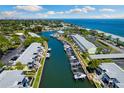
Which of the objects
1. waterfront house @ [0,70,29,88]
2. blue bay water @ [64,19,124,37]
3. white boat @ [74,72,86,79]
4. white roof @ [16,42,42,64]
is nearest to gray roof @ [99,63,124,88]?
white boat @ [74,72,86,79]

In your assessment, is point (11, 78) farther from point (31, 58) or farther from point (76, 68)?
point (76, 68)

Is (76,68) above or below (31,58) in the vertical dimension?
below

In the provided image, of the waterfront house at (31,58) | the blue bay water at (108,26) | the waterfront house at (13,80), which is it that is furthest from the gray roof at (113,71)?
the blue bay water at (108,26)

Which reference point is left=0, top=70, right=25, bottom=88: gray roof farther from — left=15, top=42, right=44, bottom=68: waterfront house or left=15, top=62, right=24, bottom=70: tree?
left=15, top=42, right=44, bottom=68: waterfront house

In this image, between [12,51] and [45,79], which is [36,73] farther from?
[12,51]

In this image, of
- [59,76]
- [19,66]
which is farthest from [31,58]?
[59,76]

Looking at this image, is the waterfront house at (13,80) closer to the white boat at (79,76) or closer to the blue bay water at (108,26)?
the white boat at (79,76)
